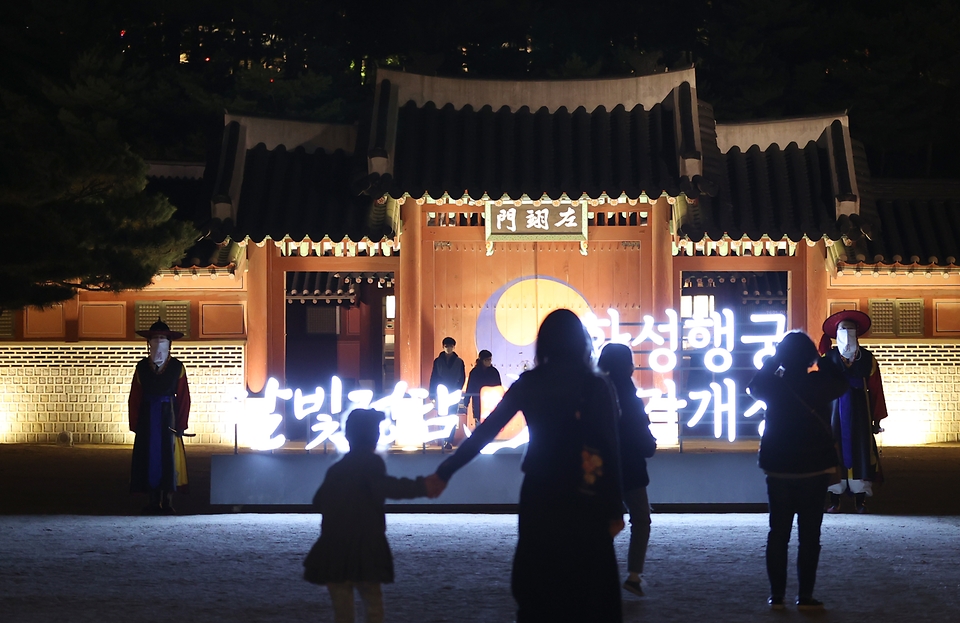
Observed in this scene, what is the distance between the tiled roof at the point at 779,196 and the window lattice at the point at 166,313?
26.3ft

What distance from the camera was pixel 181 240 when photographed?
15.9 meters

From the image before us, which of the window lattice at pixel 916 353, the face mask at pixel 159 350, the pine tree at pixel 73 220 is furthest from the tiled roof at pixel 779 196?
the pine tree at pixel 73 220

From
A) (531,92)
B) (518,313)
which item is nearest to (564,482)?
(518,313)

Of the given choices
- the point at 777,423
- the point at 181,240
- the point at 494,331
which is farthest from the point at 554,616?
the point at 181,240

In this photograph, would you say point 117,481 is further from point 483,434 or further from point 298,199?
point 483,434

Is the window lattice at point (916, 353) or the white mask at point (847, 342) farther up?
the white mask at point (847, 342)

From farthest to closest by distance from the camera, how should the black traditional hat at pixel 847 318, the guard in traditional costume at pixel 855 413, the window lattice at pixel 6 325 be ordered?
the window lattice at pixel 6 325 → the guard in traditional costume at pixel 855 413 → the black traditional hat at pixel 847 318

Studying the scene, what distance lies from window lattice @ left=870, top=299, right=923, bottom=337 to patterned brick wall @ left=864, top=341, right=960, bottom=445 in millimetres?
226

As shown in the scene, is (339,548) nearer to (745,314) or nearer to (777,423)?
(777,423)

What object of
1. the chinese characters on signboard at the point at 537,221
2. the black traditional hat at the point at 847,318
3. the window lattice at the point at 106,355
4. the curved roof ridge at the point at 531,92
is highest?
the curved roof ridge at the point at 531,92

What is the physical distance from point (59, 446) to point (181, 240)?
4902 mm

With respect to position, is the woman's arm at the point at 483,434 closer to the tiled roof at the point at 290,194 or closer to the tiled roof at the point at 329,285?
the tiled roof at the point at 290,194

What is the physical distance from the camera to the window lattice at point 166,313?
18.5 metres

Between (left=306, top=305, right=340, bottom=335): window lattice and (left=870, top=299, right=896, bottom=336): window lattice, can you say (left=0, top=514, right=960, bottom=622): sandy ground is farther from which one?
(left=306, top=305, right=340, bottom=335): window lattice
